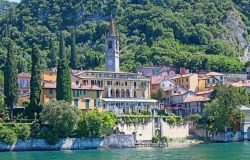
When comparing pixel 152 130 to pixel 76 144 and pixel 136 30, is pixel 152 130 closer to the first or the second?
pixel 76 144

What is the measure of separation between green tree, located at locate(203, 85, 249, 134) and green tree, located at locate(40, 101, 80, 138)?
2366 cm

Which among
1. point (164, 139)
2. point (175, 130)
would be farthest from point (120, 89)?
point (164, 139)

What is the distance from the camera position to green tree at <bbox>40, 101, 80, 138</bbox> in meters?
73.6

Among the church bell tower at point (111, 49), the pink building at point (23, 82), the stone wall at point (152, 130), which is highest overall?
the church bell tower at point (111, 49)

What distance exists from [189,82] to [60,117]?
43284mm

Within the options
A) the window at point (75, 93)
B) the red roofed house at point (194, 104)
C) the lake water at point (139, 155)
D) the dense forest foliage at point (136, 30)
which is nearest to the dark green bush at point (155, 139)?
the window at point (75, 93)

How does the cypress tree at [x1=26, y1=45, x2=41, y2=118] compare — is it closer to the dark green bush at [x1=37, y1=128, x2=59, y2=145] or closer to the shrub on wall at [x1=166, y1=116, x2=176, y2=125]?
the dark green bush at [x1=37, y1=128, x2=59, y2=145]

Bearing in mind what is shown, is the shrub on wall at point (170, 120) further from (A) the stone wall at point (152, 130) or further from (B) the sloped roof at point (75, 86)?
(B) the sloped roof at point (75, 86)

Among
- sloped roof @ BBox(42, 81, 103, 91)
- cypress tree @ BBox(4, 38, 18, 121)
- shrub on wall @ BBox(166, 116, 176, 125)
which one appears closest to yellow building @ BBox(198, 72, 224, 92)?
shrub on wall @ BBox(166, 116, 176, 125)

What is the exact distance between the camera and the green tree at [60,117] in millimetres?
73562

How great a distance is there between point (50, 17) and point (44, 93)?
3798 inches

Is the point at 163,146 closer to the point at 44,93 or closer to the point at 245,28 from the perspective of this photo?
the point at 44,93

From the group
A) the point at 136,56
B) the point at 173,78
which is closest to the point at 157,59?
the point at 136,56

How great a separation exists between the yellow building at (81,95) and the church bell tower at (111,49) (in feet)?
70.3
